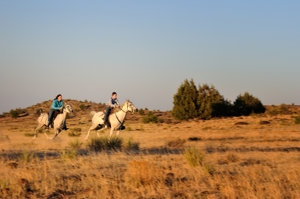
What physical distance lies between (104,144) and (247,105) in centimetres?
5626

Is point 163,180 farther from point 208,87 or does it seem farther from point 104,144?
point 208,87

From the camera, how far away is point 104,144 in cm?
Result: 2208

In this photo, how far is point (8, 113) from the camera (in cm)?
8175

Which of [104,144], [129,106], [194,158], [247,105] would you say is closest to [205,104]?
[247,105]

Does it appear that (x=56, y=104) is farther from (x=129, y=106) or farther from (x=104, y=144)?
(x=104, y=144)

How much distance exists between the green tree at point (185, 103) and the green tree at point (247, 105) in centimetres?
997

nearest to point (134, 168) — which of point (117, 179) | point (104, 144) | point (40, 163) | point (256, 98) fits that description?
point (117, 179)

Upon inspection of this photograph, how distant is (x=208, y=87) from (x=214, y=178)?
59.5m

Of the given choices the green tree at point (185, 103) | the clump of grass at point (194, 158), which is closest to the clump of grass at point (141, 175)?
the clump of grass at point (194, 158)

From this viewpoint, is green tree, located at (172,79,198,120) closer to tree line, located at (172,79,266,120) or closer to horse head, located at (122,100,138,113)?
tree line, located at (172,79,266,120)

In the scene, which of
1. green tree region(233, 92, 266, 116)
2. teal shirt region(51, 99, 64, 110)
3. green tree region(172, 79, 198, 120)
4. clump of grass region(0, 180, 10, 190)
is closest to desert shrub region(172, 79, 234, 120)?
green tree region(172, 79, 198, 120)

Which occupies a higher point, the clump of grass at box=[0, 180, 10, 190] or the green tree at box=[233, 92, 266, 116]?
the green tree at box=[233, 92, 266, 116]

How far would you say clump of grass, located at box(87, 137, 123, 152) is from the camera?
2185 cm

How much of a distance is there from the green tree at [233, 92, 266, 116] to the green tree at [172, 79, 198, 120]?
393 inches
